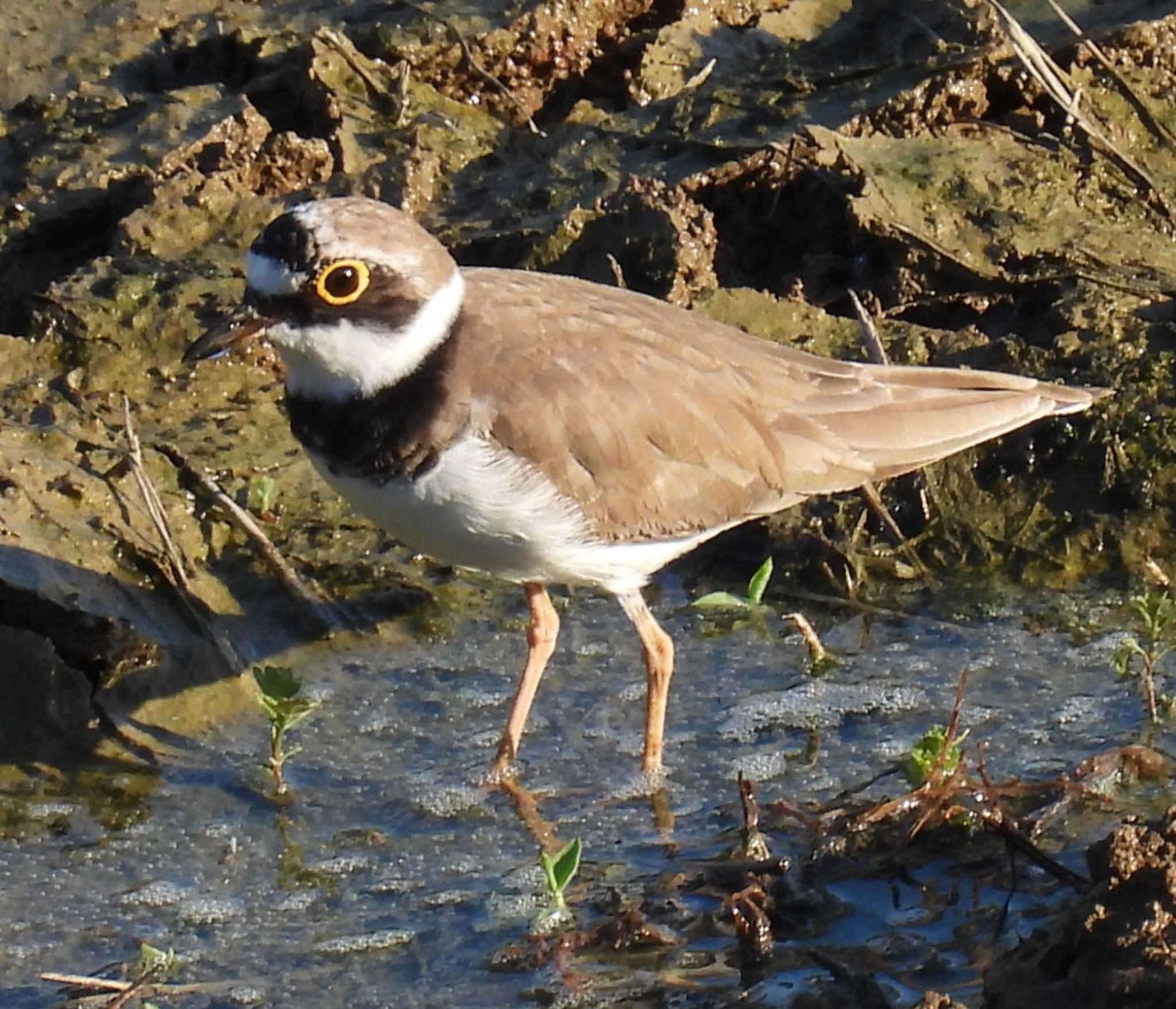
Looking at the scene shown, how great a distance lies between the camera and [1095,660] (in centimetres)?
648

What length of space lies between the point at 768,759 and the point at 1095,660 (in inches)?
47.3

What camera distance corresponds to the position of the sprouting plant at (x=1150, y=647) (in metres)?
5.87

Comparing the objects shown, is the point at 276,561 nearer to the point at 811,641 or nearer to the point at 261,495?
the point at 261,495

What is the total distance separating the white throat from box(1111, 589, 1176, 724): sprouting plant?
2.19 meters

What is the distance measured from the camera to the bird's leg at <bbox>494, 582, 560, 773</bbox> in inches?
240

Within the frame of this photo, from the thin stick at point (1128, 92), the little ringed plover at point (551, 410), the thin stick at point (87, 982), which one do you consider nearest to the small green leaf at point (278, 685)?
the little ringed plover at point (551, 410)

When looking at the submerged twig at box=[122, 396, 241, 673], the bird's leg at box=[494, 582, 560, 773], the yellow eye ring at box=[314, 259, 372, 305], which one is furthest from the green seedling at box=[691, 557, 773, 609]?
the submerged twig at box=[122, 396, 241, 673]

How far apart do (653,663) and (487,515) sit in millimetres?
941

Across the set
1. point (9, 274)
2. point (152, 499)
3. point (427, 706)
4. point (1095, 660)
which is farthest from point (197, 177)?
point (1095, 660)

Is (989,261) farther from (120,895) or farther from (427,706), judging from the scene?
(120,895)

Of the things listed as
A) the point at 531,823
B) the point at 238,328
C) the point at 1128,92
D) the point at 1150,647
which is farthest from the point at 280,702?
the point at 1128,92

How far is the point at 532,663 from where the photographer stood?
635 centimetres

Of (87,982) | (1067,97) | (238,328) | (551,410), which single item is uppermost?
(238,328)

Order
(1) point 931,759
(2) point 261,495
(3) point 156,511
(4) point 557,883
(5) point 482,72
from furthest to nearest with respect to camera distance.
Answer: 1. (5) point 482,72
2. (2) point 261,495
3. (3) point 156,511
4. (1) point 931,759
5. (4) point 557,883
